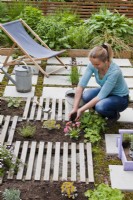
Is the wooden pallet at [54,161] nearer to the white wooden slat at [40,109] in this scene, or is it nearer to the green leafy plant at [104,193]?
the green leafy plant at [104,193]

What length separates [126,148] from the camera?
12.6 ft

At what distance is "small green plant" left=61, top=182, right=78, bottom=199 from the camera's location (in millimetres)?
3244

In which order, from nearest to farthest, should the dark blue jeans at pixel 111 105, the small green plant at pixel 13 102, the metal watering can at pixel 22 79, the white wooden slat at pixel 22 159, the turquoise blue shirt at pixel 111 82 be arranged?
the white wooden slat at pixel 22 159 < the turquoise blue shirt at pixel 111 82 < the dark blue jeans at pixel 111 105 < the small green plant at pixel 13 102 < the metal watering can at pixel 22 79

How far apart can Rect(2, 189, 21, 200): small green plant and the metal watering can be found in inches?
87.7

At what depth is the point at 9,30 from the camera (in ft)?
19.9

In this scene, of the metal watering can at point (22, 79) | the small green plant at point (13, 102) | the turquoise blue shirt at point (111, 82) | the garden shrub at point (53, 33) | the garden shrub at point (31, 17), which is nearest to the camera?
the turquoise blue shirt at point (111, 82)

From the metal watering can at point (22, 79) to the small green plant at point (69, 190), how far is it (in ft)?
7.17

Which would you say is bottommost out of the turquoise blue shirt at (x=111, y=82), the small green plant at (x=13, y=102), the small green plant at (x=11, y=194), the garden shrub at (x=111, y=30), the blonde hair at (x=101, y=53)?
the garden shrub at (x=111, y=30)

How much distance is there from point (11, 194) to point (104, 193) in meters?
0.73

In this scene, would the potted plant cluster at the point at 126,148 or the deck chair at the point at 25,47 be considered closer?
the potted plant cluster at the point at 126,148

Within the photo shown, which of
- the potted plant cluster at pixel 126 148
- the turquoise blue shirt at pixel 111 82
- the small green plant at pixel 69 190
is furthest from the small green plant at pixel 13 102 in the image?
the small green plant at pixel 69 190

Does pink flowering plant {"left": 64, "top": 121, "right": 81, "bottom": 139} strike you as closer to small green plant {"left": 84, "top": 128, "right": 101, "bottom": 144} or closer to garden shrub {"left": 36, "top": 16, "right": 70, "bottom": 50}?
small green plant {"left": 84, "top": 128, "right": 101, "bottom": 144}

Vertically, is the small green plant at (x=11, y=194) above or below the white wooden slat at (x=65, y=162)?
above

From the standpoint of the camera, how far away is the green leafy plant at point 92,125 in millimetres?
4129
